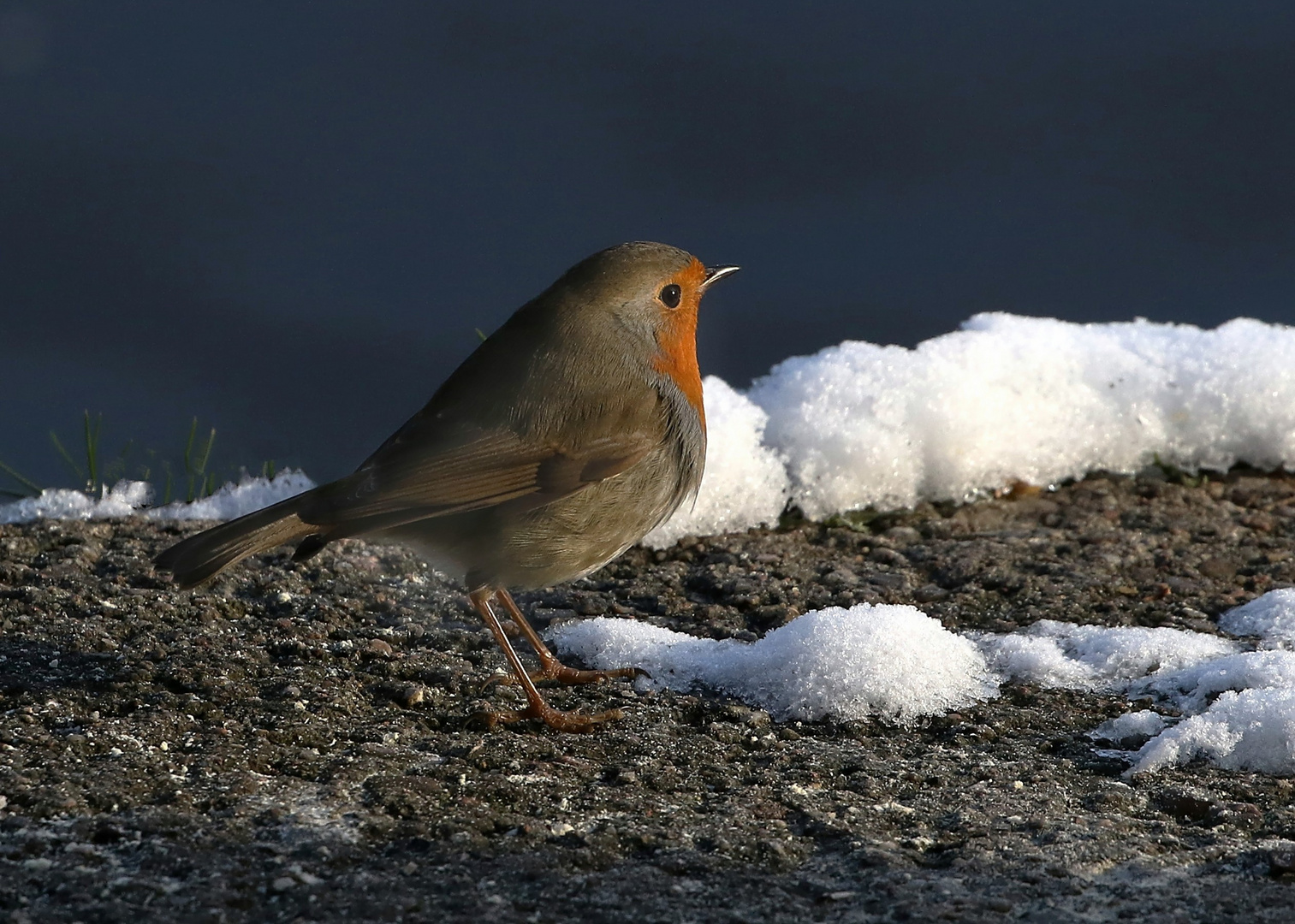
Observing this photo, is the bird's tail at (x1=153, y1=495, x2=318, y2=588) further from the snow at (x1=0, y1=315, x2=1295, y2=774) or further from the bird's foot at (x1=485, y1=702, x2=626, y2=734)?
the snow at (x1=0, y1=315, x2=1295, y2=774)

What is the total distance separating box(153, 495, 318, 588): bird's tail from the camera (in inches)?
134

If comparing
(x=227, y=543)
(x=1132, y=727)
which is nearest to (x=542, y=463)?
(x=227, y=543)

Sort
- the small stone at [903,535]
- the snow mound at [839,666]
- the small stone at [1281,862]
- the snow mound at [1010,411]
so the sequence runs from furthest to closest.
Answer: the snow mound at [1010,411] < the small stone at [903,535] < the snow mound at [839,666] < the small stone at [1281,862]

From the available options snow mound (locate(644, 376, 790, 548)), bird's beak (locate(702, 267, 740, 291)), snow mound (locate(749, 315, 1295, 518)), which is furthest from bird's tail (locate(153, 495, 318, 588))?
snow mound (locate(749, 315, 1295, 518))

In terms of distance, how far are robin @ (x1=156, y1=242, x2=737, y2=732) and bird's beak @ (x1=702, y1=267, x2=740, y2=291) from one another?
4.2 inches

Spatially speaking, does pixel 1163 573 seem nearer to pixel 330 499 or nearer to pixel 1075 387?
pixel 1075 387

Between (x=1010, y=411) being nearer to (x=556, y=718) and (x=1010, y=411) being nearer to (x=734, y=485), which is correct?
(x=734, y=485)

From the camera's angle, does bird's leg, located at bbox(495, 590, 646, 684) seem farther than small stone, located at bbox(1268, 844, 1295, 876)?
Yes

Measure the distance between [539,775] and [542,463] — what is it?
96 cm

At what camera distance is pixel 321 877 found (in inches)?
95.8

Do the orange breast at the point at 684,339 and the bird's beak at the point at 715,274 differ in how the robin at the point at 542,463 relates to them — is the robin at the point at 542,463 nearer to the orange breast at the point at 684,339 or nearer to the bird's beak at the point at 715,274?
the orange breast at the point at 684,339

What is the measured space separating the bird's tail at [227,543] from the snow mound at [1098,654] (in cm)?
205

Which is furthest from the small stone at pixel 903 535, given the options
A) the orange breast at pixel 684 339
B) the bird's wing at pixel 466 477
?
the bird's wing at pixel 466 477

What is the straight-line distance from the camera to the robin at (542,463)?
3564 mm
